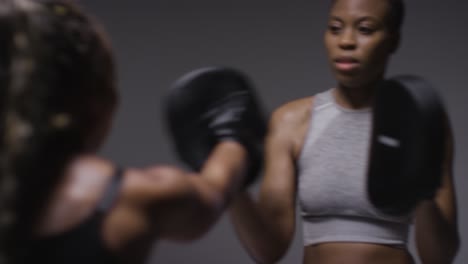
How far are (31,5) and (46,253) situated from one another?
11.6 inches

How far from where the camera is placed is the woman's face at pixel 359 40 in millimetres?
1349

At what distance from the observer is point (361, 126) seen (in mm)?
1392

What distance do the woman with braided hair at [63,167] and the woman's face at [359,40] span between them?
25.4 inches

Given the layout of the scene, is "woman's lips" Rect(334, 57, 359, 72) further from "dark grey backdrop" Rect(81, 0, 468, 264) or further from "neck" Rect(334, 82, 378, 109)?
"dark grey backdrop" Rect(81, 0, 468, 264)

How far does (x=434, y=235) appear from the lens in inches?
53.2

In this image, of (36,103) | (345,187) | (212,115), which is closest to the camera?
(36,103)

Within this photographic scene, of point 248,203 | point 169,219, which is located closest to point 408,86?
point 248,203

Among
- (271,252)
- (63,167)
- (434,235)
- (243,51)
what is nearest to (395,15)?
(434,235)

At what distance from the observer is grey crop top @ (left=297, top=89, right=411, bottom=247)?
1352 mm

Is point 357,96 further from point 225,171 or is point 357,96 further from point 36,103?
point 36,103

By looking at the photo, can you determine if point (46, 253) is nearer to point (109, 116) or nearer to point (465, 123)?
point (109, 116)

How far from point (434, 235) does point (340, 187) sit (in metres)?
0.22

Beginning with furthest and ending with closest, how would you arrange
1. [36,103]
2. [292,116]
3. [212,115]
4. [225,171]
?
[292,116] → [212,115] → [225,171] → [36,103]

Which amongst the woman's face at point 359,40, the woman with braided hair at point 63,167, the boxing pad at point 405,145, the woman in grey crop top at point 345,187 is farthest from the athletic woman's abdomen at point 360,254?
the woman with braided hair at point 63,167
